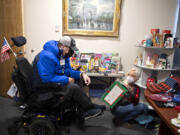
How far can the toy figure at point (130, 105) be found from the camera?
2059 mm

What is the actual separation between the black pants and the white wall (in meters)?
1.37

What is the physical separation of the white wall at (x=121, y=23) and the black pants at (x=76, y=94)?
137 cm

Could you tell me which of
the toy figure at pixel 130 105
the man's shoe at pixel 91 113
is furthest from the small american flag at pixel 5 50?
the toy figure at pixel 130 105

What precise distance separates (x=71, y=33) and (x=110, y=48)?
31.9 inches

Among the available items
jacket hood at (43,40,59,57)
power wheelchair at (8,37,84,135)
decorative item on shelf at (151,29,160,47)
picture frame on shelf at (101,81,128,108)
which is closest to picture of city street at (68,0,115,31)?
decorative item on shelf at (151,29,160,47)

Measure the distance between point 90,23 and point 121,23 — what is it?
1.94ft

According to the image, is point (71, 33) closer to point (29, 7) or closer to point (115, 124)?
point (29, 7)

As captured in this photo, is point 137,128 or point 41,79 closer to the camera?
point 41,79

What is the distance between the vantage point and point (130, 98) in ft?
6.81

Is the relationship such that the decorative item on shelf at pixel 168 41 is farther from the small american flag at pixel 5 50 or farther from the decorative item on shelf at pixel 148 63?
the small american flag at pixel 5 50

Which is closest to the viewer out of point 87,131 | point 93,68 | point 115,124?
point 87,131

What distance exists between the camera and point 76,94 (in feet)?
5.83

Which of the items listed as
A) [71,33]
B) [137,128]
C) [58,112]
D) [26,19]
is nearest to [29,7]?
[26,19]

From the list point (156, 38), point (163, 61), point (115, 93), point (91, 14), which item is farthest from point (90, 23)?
point (115, 93)
